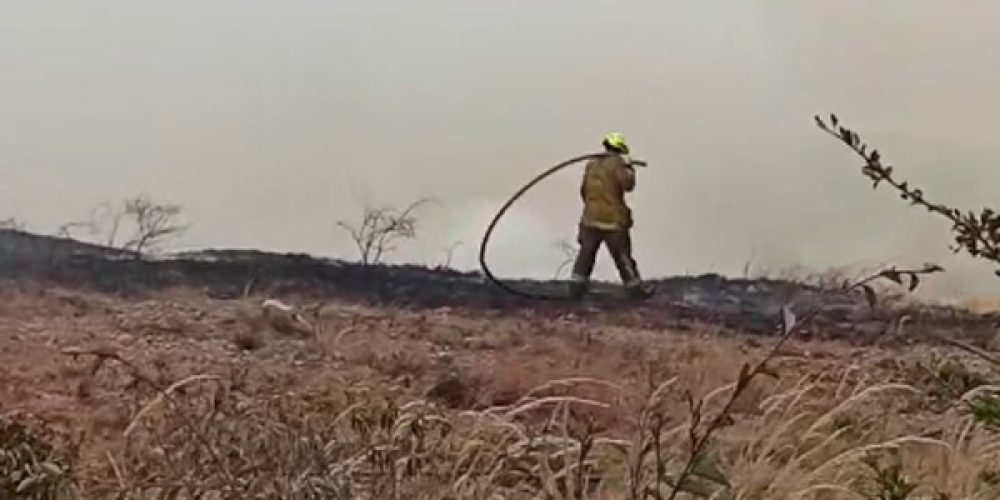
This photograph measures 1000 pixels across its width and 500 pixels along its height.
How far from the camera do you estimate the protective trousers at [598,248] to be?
15359 mm

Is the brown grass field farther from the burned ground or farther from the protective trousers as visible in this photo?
the protective trousers

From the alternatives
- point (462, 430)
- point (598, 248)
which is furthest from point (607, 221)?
point (462, 430)

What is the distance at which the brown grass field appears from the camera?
4320 millimetres

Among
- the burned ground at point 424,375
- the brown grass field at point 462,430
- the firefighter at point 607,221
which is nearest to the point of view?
the brown grass field at point 462,430

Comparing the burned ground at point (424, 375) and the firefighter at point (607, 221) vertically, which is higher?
the firefighter at point (607, 221)

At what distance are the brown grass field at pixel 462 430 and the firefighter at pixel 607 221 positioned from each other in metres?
5.57

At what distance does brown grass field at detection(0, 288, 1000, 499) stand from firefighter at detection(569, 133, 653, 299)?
5572mm

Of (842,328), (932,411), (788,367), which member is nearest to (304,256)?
(842,328)

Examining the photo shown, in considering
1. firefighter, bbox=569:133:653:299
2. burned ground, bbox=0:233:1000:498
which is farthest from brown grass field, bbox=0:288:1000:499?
firefighter, bbox=569:133:653:299

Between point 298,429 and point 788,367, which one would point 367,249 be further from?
point 298,429

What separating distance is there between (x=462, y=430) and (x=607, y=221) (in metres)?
10.1

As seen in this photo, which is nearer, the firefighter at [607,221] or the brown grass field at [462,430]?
the brown grass field at [462,430]

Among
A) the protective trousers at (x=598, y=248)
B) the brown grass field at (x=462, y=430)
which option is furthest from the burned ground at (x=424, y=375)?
the protective trousers at (x=598, y=248)

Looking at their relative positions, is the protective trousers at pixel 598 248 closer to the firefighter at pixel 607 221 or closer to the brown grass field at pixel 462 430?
the firefighter at pixel 607 221
